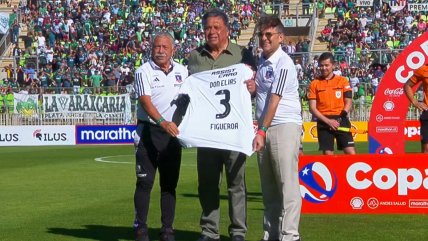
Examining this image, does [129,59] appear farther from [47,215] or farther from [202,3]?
[47,215]

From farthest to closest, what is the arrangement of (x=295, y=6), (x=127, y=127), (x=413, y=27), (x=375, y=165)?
1. (x=295, y=6)
2. (x=413, y=27)
3. (x=127, y=127)
4. (x=375, y=165)

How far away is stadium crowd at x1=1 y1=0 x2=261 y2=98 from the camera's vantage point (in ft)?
145

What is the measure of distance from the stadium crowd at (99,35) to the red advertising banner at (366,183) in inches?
1153

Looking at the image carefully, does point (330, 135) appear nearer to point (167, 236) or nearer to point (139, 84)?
point (167, 236)

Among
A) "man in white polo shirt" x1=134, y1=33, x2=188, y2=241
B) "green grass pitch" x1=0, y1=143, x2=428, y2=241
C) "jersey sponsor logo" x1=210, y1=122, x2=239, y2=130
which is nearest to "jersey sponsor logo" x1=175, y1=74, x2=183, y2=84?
"man in white polo shirt" x1=134, y1=33, x2=188, y2=241

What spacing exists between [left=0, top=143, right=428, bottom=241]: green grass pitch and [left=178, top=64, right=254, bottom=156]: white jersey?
1.39 metres

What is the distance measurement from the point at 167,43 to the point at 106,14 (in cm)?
4031

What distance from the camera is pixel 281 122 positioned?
9.65 m

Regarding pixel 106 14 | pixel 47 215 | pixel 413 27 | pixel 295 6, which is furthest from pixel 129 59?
pixel 47 215

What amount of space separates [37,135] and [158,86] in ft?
89.2

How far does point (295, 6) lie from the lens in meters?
48.5

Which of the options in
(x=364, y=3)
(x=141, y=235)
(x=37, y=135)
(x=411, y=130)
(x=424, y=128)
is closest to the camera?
(x=141, y=235)

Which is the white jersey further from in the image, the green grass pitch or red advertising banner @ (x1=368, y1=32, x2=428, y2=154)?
red advertising banner @ (x1=368, y1=32, x2=428, y2=154)

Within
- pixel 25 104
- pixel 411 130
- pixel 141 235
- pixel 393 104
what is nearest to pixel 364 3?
pixel 411 130
